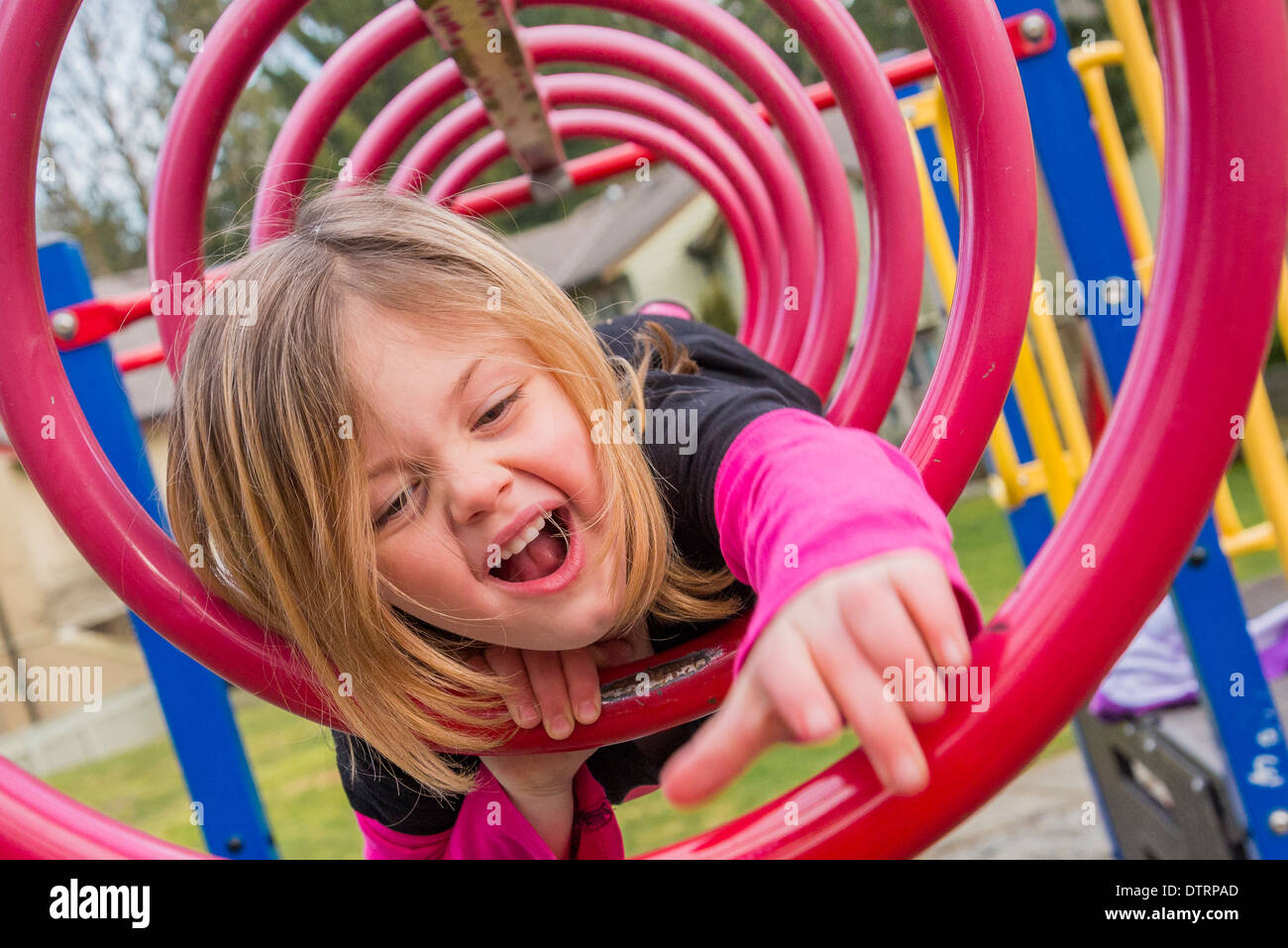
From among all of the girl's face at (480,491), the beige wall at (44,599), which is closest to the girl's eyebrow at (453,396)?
the girl's face at (480,491)

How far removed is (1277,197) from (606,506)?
408mm

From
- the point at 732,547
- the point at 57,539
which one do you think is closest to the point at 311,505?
the point at 732,547

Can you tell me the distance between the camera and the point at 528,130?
1.13 meters

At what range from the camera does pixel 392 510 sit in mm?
663

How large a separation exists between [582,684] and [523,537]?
13cm

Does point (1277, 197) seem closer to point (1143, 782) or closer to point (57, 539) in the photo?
point (1143, 782)

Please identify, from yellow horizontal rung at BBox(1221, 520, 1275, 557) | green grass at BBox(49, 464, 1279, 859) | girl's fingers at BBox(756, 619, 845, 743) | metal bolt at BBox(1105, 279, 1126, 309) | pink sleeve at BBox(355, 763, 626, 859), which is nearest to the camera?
girl's fingers at BBox(756, 619, 845, 743)

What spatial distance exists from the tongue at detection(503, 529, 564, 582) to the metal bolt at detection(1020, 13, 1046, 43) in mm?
1013

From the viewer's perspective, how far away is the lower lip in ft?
2.09

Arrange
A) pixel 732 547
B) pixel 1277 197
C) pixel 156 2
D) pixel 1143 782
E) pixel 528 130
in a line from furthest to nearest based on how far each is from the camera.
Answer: pixel 156 2 → pixel 1143 782 → pixel 528 130 → pixel 732 547 → pixel 1277 197

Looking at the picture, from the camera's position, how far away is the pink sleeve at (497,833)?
85 cm

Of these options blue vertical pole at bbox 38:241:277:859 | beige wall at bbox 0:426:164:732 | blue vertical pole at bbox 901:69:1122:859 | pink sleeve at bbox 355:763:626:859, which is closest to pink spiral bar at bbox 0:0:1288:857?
pink sleeve at bbox 355:763:626:859

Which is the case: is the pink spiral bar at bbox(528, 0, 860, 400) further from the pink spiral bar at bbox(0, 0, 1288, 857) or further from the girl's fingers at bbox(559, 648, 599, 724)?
the pink spiral bar at bbox(0, 0, 1288, 857)

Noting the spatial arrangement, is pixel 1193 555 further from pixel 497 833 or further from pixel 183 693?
pixel 183 693
